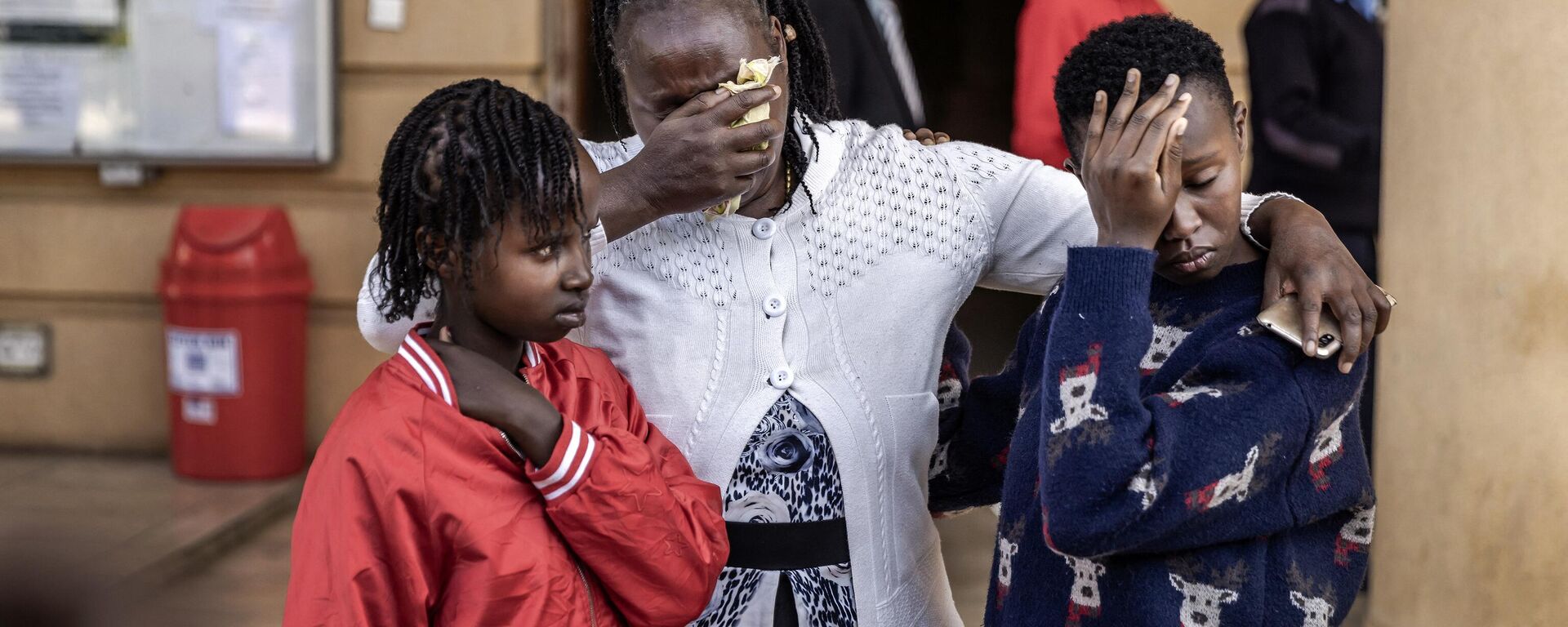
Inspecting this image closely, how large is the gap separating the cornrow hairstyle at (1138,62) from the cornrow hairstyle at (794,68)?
347mm

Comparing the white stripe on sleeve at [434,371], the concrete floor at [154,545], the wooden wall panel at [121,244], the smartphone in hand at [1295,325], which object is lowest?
the concrete floor at [154,545]

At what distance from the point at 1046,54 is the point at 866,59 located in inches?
22.8

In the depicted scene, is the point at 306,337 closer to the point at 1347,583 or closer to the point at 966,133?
the point at 966,133

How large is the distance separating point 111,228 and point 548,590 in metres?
4.49

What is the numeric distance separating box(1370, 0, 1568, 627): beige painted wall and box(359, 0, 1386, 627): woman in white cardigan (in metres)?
1.32

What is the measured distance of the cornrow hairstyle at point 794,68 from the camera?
173cm

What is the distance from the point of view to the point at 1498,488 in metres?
2.84

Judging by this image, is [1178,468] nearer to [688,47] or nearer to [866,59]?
[688,47]

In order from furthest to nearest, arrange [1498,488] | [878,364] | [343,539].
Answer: [1498,488]
[878,364]
[343,539]

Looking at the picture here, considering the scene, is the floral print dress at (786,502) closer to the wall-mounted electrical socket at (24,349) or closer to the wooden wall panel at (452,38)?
the wooden wall panel at (452,38)

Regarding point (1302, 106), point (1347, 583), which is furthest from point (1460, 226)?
point (1347, 583)

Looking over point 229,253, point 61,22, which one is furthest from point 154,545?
point 61,22

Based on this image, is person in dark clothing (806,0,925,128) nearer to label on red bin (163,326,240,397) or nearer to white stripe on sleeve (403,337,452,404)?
white stripe on sleeve (403,337,452,404)

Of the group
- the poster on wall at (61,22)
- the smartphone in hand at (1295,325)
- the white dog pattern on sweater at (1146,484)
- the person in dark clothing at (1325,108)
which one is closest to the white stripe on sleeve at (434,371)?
the white dog pattern on sweater at (1146,484)
